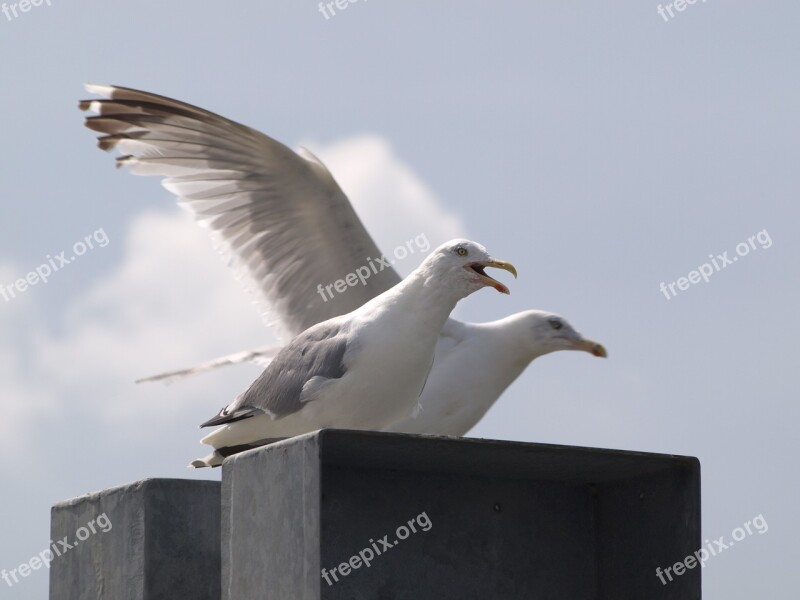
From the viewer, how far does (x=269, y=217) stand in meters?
7.66

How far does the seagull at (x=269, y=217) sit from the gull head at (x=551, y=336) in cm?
42

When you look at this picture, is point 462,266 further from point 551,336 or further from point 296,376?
point 551,336

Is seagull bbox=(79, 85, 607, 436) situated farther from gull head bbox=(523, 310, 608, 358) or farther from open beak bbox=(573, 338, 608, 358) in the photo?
open beak bbox=(573, 338, 608, 358)

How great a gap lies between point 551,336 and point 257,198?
6.44ft

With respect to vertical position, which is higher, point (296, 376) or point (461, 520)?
point (296, 376)

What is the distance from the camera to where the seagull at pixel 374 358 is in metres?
5.20

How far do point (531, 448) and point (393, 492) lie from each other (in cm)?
48

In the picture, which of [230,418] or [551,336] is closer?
[230,418]

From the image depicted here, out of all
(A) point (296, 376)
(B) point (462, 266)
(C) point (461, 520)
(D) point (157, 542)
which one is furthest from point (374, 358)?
(C) point (461, 520)

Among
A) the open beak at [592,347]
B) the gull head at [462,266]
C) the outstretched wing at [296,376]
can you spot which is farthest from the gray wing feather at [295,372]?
the open beak at [592,347]

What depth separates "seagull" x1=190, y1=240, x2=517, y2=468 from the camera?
5199 mm

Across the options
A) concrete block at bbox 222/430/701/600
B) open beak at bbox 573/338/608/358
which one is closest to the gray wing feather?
concrete block at bbox 222/430/701/600

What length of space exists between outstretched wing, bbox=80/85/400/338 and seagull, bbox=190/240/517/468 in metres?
2.02

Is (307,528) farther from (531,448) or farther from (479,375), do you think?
(479,375)
